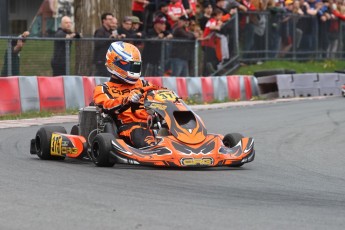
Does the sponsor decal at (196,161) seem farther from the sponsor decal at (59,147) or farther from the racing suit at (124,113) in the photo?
the sponsor decal at (59,147)

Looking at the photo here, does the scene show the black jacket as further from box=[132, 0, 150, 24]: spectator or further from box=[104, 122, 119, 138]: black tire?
box=[104, 122, 119, 138]: black tire

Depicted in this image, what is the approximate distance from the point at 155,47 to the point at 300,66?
23.2ft

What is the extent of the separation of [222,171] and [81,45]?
8.99m

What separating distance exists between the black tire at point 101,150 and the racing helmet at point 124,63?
888 mm

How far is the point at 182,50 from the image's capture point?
21.4m

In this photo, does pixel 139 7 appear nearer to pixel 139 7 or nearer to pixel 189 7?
pixel 139 7

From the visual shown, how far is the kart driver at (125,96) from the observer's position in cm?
1019

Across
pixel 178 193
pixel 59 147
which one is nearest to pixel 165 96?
pixel 59 147

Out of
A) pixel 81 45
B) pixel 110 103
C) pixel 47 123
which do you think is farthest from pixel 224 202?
pixel 81 45

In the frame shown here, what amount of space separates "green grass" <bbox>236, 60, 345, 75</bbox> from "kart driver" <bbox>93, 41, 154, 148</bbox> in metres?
13.2

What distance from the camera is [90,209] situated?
23.3 ft

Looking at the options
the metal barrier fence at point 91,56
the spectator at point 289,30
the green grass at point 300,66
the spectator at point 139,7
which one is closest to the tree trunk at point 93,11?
the spectator at point 139,7

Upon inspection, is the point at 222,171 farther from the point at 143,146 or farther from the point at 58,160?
the point at 58,160

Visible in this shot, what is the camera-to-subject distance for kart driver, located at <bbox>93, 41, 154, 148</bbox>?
401 inches
